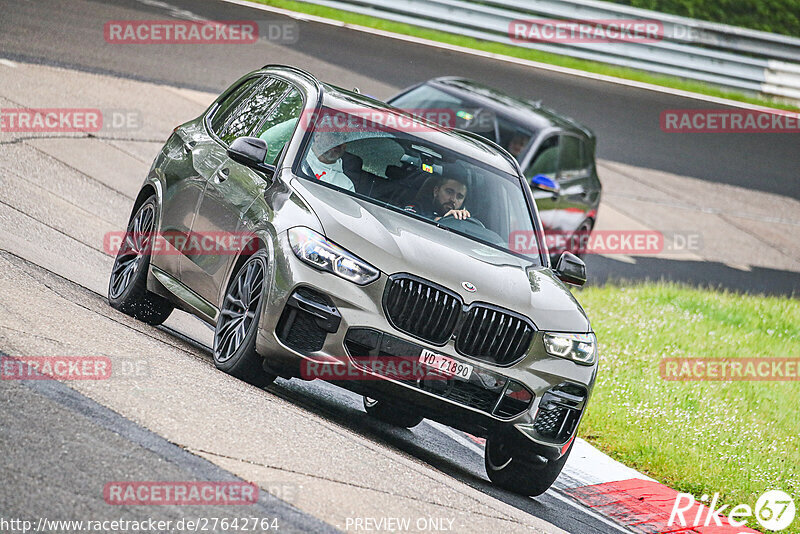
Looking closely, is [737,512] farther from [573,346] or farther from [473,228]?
[473,228]

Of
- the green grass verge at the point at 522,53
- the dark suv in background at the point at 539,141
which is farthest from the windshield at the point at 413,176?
the green grass verge at the point at 522,53

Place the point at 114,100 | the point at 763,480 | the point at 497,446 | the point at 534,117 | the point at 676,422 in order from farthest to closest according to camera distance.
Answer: the point at 114,100
the point at 534,117
the point at 676,422
the point at 763,480
the point at 497,446

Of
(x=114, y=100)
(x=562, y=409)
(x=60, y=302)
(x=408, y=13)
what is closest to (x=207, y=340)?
(x=60, y=302)

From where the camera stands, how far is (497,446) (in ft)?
26.5

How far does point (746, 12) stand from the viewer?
102ft

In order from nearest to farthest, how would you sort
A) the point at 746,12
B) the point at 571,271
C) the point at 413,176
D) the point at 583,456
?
the point at 413,176, the point at 571,271, the point at 583,456, the point at 746,12

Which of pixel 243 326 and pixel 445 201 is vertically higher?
pixel 445 201

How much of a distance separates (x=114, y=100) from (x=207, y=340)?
26.8 feet

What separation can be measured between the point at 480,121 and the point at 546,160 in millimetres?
1012

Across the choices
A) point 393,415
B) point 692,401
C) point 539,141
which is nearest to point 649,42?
point 539,141

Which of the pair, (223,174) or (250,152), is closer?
(250,152)

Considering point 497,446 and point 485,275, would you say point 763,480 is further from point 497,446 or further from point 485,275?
point 485,275

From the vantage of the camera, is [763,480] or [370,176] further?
[763,480]

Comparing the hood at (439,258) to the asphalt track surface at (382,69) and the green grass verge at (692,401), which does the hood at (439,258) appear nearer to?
the green grass verge at (692,401)
